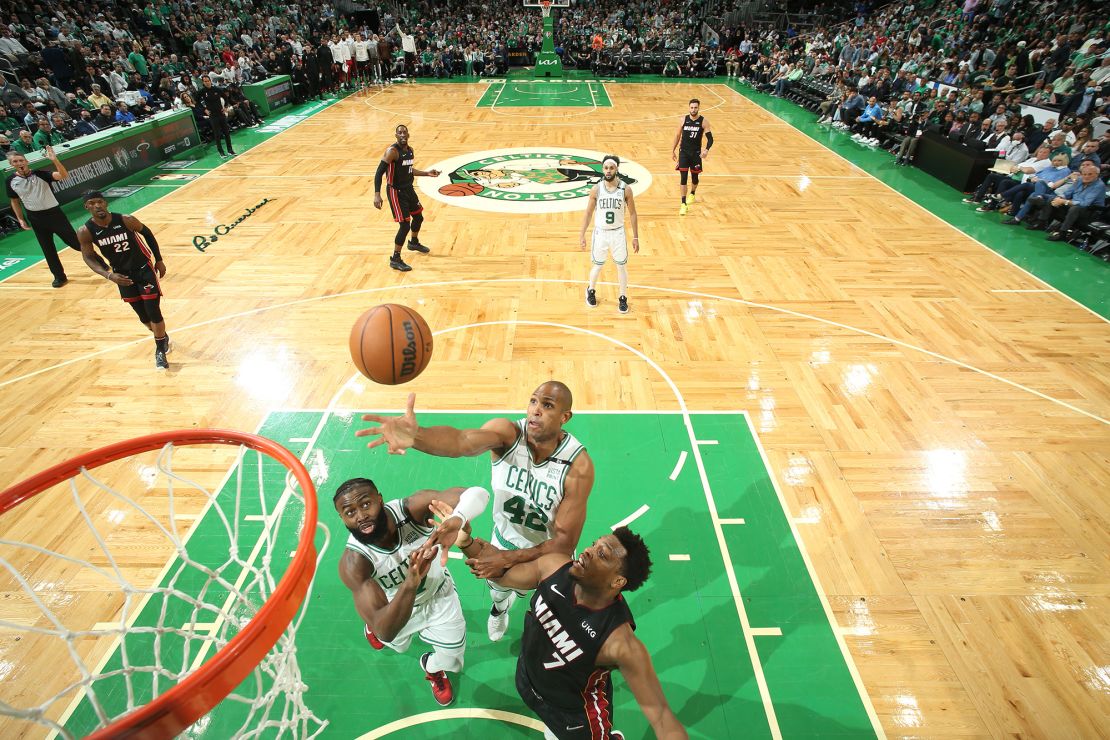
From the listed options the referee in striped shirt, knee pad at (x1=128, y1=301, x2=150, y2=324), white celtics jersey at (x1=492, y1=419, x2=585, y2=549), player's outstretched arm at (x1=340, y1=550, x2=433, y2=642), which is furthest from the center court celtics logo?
player's outstretched arm at (x1=340, y1=550, x2=433, y2=642)

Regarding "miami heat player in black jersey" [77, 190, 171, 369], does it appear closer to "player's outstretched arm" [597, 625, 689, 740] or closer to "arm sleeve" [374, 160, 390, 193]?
"arm sleeve" [374, 160, 390, 193]

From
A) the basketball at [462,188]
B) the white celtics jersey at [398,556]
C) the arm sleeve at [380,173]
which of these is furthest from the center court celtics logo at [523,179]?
the white celtics jersey at [398,556]

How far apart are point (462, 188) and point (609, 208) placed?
606 cm

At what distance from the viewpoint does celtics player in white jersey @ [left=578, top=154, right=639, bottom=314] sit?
712cm

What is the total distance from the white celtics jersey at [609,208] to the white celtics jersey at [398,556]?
15.9ft

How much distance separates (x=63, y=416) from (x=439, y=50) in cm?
2446

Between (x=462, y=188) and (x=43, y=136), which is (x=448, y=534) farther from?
(x=43, y=136)

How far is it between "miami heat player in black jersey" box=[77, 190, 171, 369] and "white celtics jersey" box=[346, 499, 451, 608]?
4.69m

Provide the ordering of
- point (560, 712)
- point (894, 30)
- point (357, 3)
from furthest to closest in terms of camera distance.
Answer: point (357, 3) < point (894, 30) < point (560, 712)

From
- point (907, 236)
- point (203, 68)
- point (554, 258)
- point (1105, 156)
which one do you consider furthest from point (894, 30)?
point (203, 68)

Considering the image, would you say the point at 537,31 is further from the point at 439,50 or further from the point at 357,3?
the point at 357,3

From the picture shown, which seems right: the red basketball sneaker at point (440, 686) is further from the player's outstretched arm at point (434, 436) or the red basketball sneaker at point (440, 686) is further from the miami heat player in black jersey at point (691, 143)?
the miami heat player in black jersey at point (691, 143)

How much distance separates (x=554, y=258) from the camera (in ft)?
30.6

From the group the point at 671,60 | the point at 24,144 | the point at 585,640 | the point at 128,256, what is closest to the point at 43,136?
the point at 24,144
